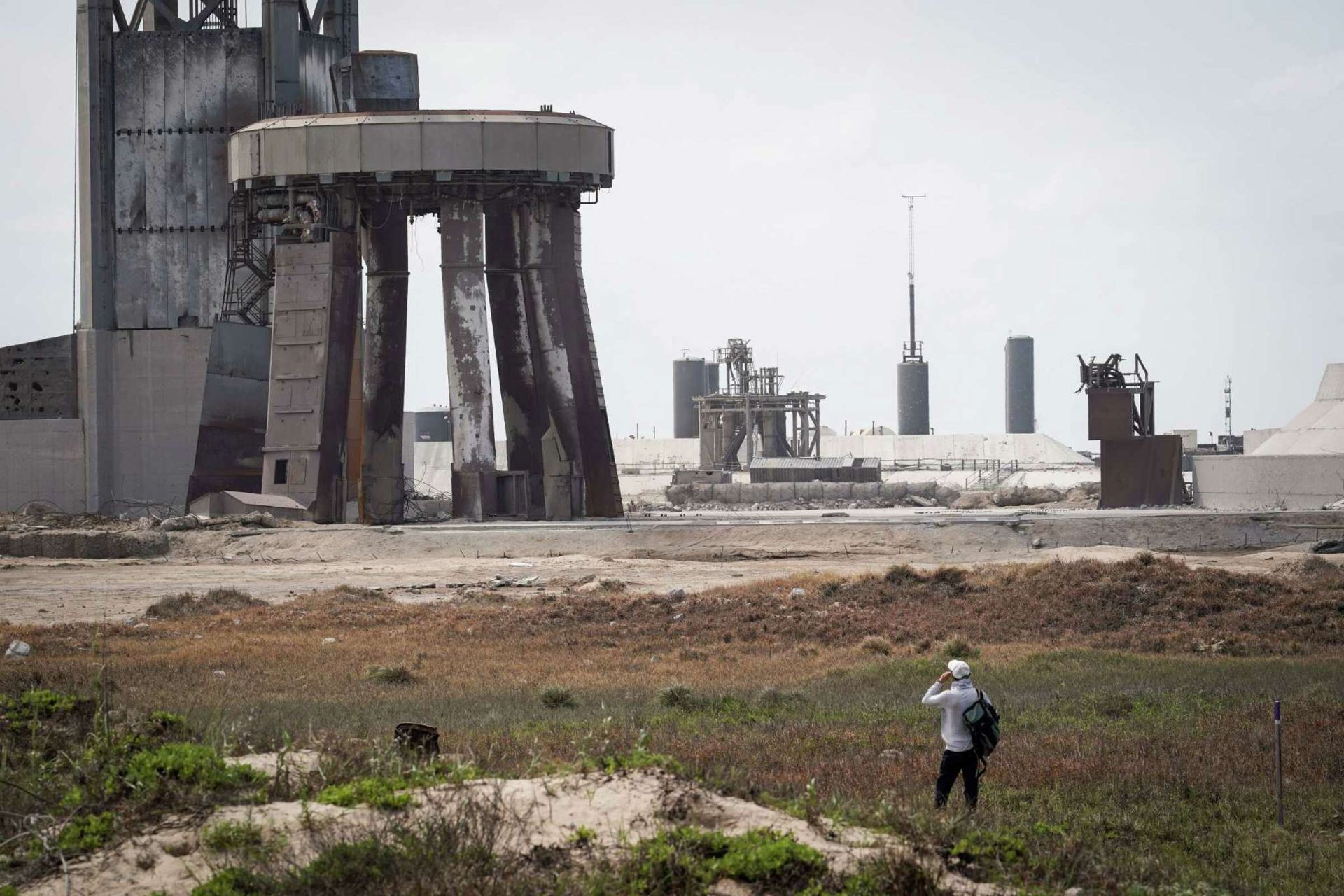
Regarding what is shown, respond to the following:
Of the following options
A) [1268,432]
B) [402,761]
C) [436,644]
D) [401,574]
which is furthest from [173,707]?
[1268,432]

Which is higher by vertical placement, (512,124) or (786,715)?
(512,124)

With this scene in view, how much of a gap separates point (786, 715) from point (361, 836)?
9150 millimetres

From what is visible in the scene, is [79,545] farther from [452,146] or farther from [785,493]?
[785,493]

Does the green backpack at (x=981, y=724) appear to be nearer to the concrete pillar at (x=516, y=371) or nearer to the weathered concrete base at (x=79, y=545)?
the weathered concrete base at (x=79, y=545)

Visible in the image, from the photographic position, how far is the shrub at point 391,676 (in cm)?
2241

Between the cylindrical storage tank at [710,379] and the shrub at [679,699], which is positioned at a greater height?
the cylindrical storage tank at [710,379]

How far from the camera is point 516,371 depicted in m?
53.9

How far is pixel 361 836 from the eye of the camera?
10883 millimetres

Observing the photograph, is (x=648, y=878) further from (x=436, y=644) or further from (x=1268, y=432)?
(x=1268, y=432)

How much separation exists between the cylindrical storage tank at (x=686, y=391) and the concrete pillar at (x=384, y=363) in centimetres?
7992

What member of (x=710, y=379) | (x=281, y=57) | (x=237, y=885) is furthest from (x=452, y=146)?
(x=710, y=379)

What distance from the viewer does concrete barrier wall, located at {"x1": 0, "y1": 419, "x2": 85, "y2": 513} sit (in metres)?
54.6

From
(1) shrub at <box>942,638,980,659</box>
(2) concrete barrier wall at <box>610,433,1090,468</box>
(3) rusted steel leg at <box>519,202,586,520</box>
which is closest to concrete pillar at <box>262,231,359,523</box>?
(3) rusted steel leg at <box>519,202,586,520</box>

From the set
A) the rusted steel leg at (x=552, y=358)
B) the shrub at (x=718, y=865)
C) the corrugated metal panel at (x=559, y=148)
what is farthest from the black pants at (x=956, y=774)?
the rusted steel leg at (x=552, y=358)
